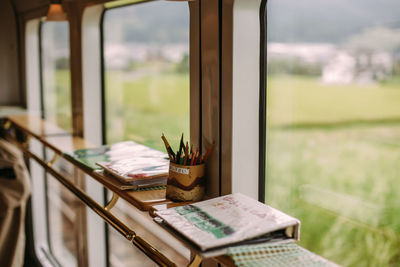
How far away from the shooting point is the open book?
1.20 meters

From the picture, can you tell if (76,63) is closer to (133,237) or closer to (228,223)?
(133,237)

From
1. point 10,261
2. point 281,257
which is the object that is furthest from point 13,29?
point 281,257

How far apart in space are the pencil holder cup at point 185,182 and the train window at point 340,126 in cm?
47

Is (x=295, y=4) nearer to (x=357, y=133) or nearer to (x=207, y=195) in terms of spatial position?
(x=357, y=133)

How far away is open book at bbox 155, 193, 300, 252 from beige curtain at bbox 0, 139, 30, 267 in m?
2.16

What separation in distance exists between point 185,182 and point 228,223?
1.12 feet

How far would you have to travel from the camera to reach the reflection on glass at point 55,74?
14.4 ft

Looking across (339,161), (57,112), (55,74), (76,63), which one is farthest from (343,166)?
(55,74)

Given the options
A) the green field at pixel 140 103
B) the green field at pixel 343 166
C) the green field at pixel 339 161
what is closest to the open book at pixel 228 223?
the green field at pixel 339 161

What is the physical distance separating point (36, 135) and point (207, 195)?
1.91 meters

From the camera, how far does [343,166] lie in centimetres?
363

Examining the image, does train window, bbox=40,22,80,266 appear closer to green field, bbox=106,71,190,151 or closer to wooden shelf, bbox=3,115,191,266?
green field, bbox=106,71,190,151

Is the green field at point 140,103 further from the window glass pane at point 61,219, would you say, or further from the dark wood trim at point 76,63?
the window glass pane at point 61,219

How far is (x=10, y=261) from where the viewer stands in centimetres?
344
